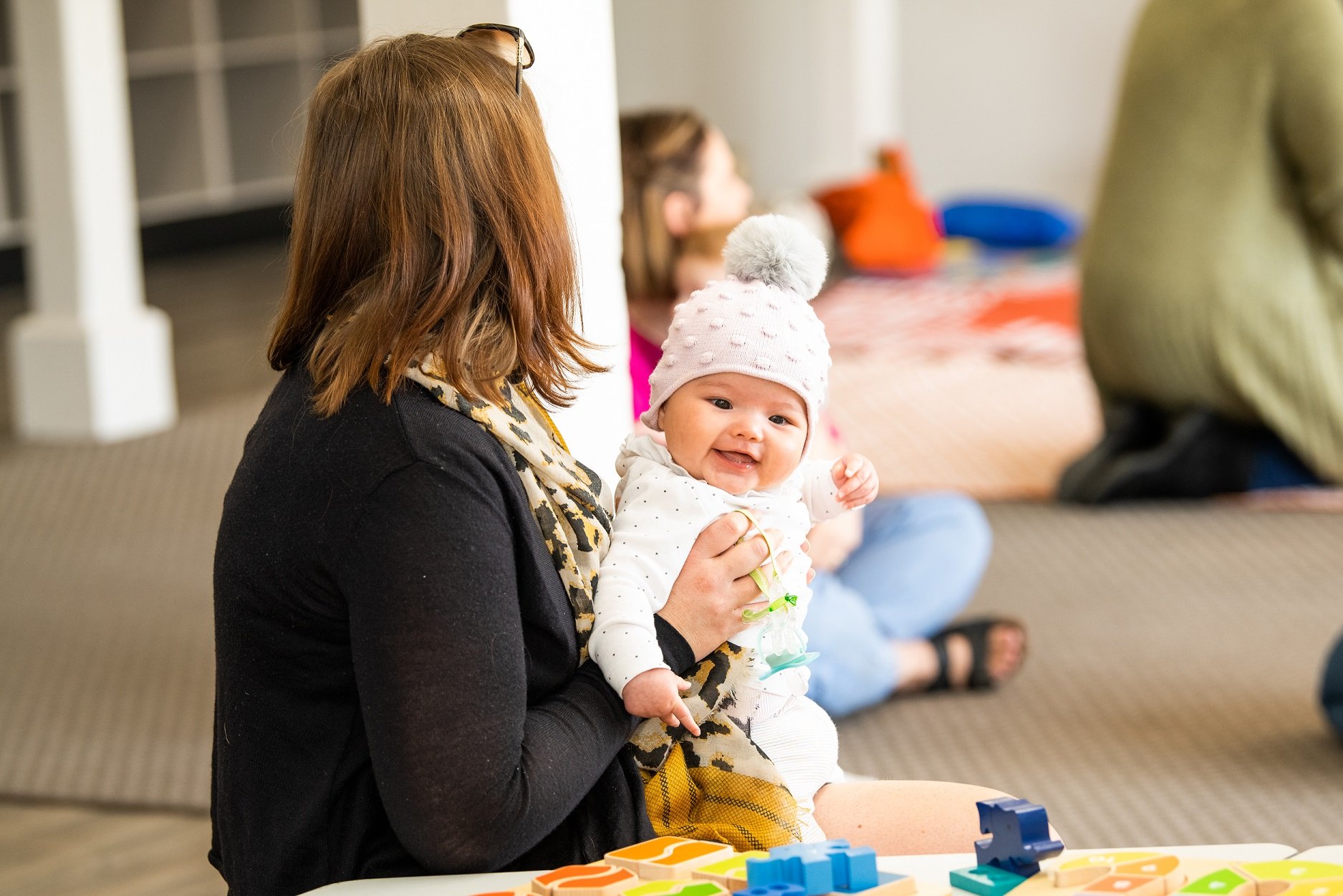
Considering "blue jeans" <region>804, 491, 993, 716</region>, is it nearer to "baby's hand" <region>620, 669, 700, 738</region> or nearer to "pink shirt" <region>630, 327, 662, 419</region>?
"pink shirt" <region>630, 327, 662, 419</region>

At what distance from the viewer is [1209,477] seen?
11.3ft

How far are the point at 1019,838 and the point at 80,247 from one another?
13.2ft

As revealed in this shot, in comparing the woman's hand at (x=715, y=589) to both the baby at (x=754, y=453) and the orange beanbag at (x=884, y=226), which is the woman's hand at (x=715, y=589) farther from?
the orange beanbag at (x=884, y=226)

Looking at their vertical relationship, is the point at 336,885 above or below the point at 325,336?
below

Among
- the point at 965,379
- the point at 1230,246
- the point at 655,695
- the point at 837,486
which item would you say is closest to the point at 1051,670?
the point at 1230,246

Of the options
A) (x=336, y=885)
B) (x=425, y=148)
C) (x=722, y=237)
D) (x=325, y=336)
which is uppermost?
(x=425, y=148)

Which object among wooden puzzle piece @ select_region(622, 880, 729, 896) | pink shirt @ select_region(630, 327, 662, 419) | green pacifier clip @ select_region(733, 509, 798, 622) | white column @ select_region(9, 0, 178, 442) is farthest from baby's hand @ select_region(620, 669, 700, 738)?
white column @ select_region(9, 0, 178, 442)

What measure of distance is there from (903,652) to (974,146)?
17.8 feet

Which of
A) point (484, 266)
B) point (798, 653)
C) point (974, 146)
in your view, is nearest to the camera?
point (484, 266)

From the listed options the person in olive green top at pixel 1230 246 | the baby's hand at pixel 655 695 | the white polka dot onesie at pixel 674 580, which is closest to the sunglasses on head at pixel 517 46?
the white polka dot onesie at pixel 674 580

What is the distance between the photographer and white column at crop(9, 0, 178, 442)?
429 cm

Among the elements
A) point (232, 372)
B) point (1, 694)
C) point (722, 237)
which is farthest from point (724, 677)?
point (232, 372)

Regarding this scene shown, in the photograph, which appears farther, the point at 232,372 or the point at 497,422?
the point at 232,372

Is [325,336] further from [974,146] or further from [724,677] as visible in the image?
[974,146]
